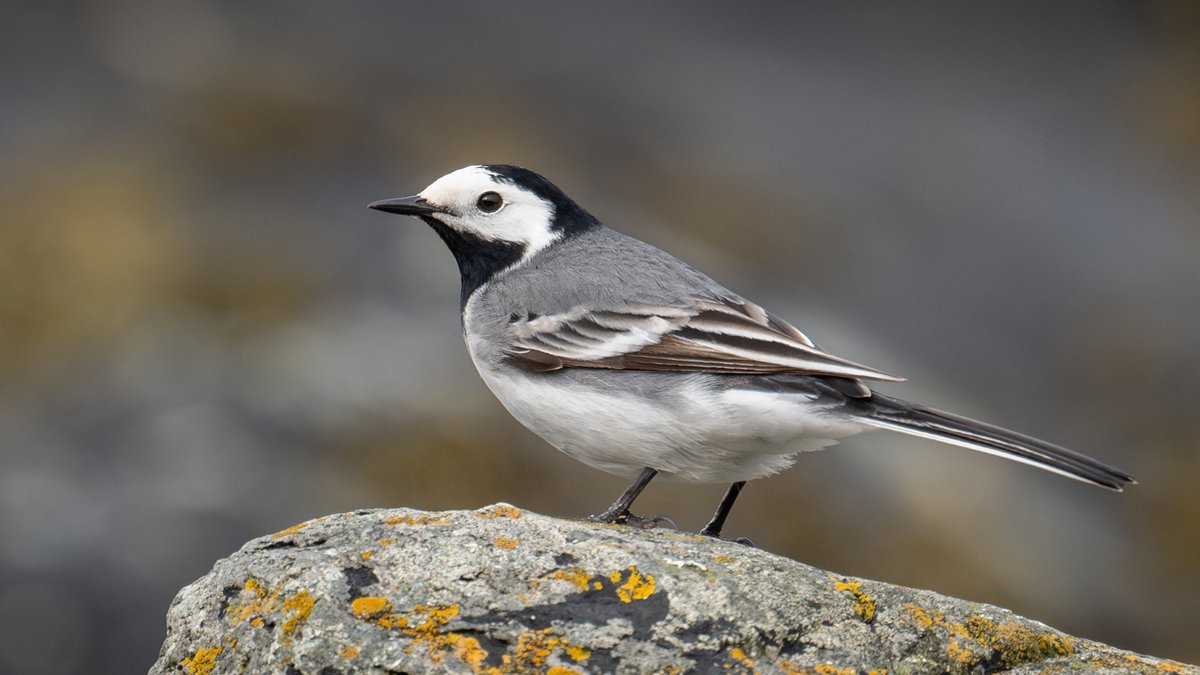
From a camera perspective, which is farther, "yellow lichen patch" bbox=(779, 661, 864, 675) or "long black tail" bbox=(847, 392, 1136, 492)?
"long black tail" bbox=(847, 392, 1136, 492)

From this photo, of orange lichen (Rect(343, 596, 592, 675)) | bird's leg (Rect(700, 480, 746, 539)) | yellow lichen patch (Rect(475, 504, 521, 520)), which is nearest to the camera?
orange lichen (Rect(343, 596, 592, 675))

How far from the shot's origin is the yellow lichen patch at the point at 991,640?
5.54m

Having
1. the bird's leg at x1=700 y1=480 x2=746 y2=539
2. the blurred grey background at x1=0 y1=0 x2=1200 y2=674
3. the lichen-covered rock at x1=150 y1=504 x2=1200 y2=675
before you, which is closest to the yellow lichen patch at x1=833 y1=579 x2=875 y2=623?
the lichen-covered rock at x1=150 y1=504 x2=1200 y2=675

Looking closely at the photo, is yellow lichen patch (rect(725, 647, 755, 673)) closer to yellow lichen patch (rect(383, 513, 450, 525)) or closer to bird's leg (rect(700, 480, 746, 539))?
yellow lichen patch (rect(383, 513, 450, 525))

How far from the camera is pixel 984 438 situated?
6.39 m

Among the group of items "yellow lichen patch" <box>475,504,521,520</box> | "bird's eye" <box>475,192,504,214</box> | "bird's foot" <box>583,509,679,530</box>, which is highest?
"bird's eye" <box>475,192,504,214</box>

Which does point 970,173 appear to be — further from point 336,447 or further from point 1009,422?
point 336,447

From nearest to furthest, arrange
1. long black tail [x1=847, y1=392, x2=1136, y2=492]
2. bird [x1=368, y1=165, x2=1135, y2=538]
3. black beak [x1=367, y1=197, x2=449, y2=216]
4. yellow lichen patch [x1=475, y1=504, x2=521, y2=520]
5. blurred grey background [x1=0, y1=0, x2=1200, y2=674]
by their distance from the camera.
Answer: yellow lichen patch [x1=475, y1=504, x2=521, y2=520]
long black tail [x1=847, y1=392, x2=1136, y2=492]
bird [x1=368, y1=165, x2=1135, y2=538]
black beak [x1=367, y1=197, x2=449, y2=216]
blurred grey background [x1=0, y1=0, x2=1200, y2=674]

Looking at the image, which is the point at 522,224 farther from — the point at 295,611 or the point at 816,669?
the point at 816,669

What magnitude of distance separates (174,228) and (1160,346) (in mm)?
11956

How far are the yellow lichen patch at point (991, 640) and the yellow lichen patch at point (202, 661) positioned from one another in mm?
2896

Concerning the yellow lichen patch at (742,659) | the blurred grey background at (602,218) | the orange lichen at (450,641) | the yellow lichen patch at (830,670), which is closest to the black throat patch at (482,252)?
the orange lichen at (450,641)

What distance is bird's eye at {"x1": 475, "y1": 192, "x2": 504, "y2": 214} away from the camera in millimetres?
8250

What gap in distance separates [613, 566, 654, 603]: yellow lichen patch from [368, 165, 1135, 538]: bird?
1.34 metres
